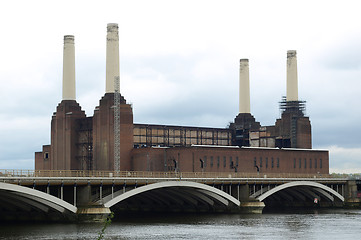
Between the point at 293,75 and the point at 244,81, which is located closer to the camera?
the point at 293,75

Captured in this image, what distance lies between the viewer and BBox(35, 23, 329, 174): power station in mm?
122688

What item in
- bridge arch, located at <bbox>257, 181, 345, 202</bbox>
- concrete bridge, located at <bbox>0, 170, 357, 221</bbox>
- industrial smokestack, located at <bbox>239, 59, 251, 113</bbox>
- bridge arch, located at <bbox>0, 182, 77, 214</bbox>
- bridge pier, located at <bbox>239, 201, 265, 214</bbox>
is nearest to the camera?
bridge arch, located at <bbox>0, 182, 77, 214</bbox>

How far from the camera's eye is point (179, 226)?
84062 millimetres

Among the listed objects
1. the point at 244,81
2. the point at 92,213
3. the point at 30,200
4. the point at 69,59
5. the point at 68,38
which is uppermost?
the point at 68,38

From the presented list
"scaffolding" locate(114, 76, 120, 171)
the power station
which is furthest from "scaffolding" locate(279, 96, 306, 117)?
"scaffolding" locate(114, 76, 120, 171)

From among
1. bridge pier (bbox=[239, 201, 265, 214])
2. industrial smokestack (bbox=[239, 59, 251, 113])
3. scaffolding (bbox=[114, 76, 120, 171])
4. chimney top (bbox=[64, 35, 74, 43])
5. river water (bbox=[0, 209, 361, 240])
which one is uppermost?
chimney top (bbox=[64, 35, 74, 43])

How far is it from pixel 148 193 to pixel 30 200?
2841cm

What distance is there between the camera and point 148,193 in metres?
106

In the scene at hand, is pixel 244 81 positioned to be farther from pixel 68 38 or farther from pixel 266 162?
pixel 68 38

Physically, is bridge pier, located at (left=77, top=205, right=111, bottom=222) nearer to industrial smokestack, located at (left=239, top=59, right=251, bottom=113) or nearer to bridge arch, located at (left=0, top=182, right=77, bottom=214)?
bridge arch, located at (left=0, top=182, right=77, bottom=214)

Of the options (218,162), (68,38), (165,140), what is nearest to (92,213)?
(218,162)

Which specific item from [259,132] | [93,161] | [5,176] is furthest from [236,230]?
[259,132]

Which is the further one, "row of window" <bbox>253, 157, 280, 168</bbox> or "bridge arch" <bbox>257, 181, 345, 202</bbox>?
"row of window" <bbox>253, 157, 280, 168</bbox>

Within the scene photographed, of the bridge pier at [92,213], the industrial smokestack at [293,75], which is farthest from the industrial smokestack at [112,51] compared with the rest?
the bridge pier at [92,213]
